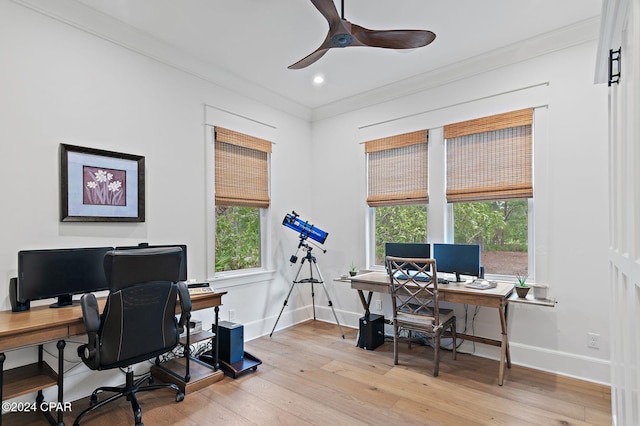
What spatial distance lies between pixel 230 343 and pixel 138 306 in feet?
3.76

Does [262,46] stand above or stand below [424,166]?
above

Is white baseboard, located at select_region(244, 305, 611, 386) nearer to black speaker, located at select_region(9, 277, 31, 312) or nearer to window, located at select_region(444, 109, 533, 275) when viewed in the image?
window, located at select_region(444, 109, 533, 275)

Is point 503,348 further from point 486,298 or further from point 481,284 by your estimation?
point 481,284

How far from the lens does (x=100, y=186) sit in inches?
111

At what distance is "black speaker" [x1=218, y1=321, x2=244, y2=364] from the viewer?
313 cm

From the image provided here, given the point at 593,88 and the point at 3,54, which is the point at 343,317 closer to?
the point at 593,88

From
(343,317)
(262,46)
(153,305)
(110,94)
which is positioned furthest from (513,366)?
(110,94)

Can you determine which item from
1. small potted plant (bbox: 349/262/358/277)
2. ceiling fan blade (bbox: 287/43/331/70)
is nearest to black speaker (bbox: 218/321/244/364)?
small potted plant (bbox: 349/262/358/277)

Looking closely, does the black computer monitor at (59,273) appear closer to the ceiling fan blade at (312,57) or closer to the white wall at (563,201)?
the ceiling fan blade at (312,57)

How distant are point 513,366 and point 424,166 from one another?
7.40ft

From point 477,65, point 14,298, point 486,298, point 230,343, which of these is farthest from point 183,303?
point 477,65

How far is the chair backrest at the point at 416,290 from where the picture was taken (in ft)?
9.95

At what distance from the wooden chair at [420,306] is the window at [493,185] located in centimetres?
74

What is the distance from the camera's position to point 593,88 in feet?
9.60
